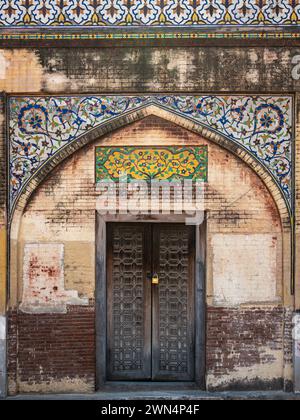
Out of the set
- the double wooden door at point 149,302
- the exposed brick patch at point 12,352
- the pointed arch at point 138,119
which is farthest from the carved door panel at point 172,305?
the exposed brick patch at point 12,352

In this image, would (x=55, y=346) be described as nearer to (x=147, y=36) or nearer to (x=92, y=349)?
(x=92, y=349)

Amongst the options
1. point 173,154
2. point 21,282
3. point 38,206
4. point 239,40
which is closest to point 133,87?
point 173,154

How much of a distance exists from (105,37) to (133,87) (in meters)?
0.61

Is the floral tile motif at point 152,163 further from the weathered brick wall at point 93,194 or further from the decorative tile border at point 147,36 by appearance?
the decorative tile border at point 147,36

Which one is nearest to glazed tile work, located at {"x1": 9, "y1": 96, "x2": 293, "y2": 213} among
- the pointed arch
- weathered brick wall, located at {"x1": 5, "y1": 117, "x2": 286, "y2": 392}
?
the pointed arch

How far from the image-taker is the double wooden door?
6535 mm

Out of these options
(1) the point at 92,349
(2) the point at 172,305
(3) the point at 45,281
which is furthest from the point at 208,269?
(3) the point at 45,281

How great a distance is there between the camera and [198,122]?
618 centimetres

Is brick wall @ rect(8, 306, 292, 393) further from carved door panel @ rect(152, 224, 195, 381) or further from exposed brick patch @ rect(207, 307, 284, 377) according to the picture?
carved door panel @ rect(152, 224, 195, 381)

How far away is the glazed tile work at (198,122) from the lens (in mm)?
6199

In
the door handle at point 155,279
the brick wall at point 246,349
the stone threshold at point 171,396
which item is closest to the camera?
the stone threshold at point 171,396

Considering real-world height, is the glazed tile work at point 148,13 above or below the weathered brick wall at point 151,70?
above

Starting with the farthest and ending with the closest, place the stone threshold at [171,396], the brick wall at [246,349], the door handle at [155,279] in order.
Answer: the door handle at [155,279] < the brick wall at [246,349] < the stone threshold at [171,396]

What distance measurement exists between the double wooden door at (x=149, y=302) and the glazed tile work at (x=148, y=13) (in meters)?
2.24
